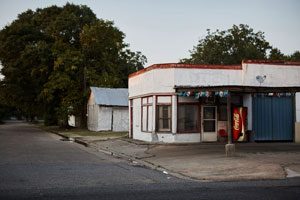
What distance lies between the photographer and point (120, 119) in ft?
140

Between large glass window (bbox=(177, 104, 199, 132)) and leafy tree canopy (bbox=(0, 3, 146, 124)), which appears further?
leafy tree canopy (bbox=(0, 3, 146, 124))

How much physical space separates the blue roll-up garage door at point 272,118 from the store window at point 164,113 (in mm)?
5284

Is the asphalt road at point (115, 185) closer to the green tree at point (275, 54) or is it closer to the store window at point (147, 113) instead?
the store window at point (147, 113)

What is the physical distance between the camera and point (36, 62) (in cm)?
4828

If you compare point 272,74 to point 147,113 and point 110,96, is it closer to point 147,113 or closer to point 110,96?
point 147,113

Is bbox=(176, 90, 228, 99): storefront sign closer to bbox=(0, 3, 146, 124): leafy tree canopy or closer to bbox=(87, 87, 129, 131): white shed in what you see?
bbox=(87, 87, 129, 131): white shed

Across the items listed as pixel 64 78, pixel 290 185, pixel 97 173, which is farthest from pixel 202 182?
pixel 64 78

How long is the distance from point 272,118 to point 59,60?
25.9 meters

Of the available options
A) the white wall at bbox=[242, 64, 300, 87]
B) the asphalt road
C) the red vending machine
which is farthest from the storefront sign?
the asphalt road

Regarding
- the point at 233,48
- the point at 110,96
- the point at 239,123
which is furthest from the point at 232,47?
the point at 239,123

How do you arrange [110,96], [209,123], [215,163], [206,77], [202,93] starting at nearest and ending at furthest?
[215,163] < [202,93] < [206,77] < [209,123] < [110,96]

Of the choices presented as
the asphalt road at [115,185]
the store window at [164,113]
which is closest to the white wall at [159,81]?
the store window at [164,113]

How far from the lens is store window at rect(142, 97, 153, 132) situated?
1010 inches

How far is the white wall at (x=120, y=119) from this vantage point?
42.6 m
